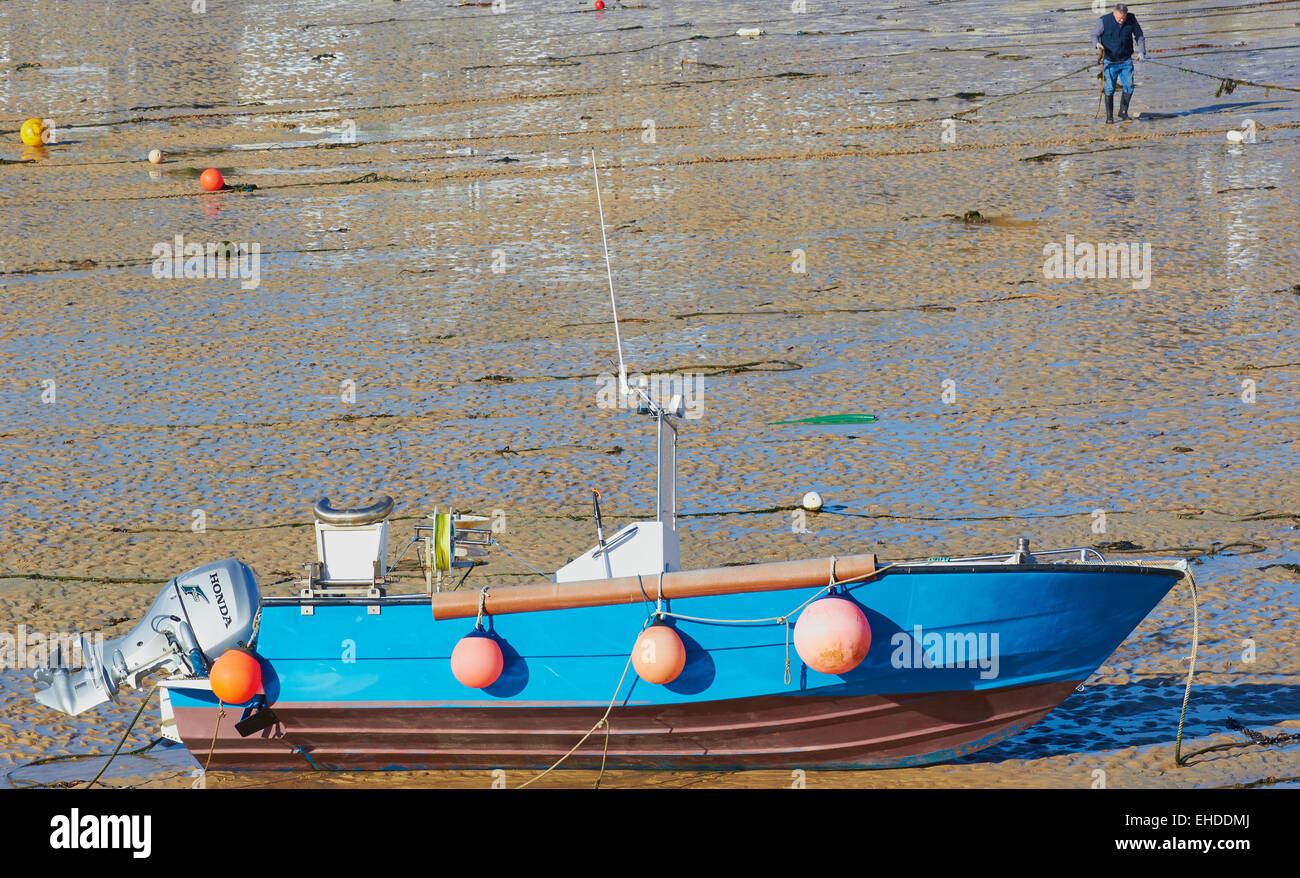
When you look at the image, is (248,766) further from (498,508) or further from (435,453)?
(435,453)

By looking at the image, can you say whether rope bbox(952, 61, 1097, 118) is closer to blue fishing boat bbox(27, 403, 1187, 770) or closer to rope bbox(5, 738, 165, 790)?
blue fishing boat bbox(27, 403, 1187, 770)

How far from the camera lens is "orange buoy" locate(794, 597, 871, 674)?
639 cm

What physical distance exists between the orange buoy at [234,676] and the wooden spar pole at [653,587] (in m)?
0.83

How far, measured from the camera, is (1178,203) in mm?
15688

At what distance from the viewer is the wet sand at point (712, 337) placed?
8.98 m

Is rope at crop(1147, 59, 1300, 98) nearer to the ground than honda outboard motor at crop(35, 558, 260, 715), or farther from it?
farther from it

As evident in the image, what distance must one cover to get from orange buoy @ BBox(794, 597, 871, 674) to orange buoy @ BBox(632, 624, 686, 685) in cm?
48

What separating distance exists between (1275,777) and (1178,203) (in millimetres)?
10155

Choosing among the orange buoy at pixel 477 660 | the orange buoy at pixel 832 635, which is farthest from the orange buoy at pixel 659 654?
the orange buoy at pixel 477 660

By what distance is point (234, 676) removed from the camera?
22.4 feet

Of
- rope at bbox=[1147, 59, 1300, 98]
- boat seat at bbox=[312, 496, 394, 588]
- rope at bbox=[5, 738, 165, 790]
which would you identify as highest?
rope at bbox=[1147, 59, 1300, 98]

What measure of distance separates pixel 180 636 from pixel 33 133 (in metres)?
16.5

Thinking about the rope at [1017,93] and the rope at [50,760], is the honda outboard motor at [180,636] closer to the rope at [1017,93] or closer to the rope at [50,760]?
the rope at [50,760]

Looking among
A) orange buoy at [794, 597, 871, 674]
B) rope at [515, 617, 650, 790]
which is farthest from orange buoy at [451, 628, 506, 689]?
orange buoy at [794, 597, 871, 674]
